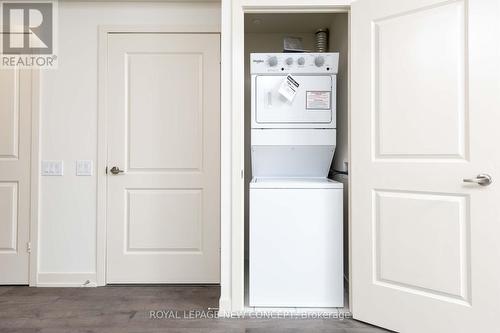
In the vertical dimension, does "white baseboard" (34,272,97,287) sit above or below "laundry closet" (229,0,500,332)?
below

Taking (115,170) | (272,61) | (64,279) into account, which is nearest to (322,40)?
(272,61)

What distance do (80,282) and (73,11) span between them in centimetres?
226

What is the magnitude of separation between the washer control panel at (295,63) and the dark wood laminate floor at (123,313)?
1.68m

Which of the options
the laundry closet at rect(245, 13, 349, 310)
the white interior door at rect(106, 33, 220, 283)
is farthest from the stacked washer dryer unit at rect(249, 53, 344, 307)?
the white interior door at rect(106, 33, 220, 283)

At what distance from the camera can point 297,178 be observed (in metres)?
2.19

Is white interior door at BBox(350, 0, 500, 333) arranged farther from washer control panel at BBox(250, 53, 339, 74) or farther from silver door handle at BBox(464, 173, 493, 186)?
washer control panel at BBox(250, 53, 339, 74)

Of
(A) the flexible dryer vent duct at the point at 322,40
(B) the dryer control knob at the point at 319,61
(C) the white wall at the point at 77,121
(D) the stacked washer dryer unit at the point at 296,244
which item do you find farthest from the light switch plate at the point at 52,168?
(A) the flexible dryer vent duct at the point at 322,40

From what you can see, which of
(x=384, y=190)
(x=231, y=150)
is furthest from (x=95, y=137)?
(x=384, y=190)

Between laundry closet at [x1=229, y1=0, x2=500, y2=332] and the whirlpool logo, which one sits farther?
the whirlpool logo

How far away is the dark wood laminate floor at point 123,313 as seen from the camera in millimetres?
1721

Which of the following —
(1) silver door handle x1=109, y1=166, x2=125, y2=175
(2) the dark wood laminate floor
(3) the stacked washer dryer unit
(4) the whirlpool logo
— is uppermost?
(4) the whirlpool logo

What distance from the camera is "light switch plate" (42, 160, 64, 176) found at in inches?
93.4

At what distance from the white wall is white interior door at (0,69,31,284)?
5.2 inches

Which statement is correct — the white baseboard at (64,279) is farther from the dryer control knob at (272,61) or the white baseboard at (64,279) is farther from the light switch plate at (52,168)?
the dryer control knob at (272,61)
